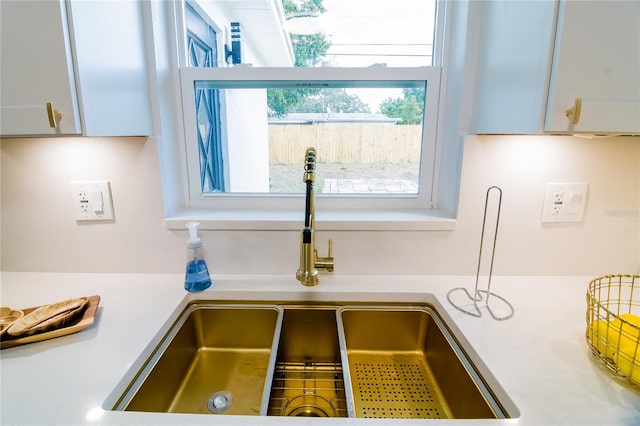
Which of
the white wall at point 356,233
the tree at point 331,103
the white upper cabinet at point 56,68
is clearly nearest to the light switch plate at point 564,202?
the white wall at point 356,233

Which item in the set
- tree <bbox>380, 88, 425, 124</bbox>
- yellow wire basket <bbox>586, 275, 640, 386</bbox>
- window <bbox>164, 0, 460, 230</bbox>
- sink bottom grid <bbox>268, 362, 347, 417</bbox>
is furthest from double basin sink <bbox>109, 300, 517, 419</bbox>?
tree <bbox>380, 88, 425, 124</bbox>

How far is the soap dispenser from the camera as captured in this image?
969 millimetres

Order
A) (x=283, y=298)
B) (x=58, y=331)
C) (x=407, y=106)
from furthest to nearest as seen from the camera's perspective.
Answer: (x=407, y=106)
(x=283, y=298)
(x=58, y=331)

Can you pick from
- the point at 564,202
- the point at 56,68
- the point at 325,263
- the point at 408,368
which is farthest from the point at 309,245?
the point at 564,202

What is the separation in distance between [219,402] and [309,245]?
0.49m

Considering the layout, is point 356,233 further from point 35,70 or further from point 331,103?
point 35,70

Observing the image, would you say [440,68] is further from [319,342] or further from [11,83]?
[11,83]

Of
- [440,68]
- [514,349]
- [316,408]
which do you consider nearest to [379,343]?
[316,408]

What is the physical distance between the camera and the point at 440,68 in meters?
1.10

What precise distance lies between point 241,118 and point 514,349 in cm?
113

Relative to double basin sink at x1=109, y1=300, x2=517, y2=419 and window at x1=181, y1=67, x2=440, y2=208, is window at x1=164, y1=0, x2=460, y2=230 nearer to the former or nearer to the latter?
window at x1=181, y1=67, x2=440, y2=208

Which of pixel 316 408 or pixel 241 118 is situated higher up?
pixel 241 118

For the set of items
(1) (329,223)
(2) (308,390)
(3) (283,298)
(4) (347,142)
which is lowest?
(2) (308,390)

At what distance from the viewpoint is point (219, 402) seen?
0.84 meters
